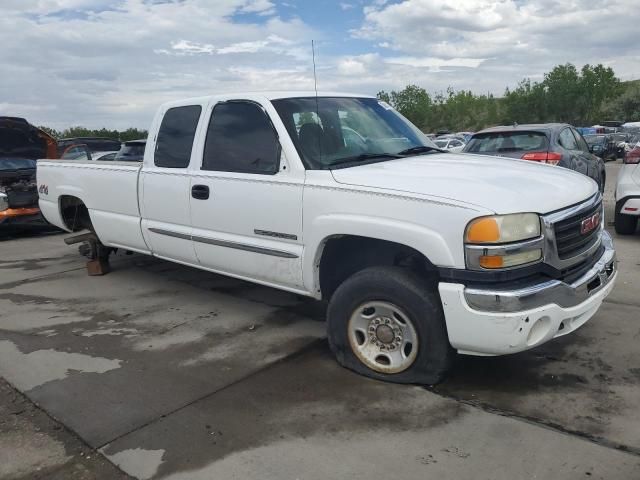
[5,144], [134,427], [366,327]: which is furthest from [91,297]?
[5,144]

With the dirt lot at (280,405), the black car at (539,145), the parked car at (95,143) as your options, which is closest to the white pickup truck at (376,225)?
the dirt lot at (280,405)

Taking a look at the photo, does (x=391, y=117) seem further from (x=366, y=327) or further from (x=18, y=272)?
(x=18, y=272)

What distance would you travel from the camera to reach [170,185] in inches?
198

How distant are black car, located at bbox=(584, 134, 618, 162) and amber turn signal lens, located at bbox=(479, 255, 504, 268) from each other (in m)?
25.9

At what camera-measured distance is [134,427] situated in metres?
3.31

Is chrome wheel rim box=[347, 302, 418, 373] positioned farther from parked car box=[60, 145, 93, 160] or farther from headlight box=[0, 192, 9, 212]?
parked car box=[60, 145, 93, 160]

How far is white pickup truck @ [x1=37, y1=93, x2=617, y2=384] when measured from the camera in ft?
10.5

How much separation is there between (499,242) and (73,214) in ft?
17.8

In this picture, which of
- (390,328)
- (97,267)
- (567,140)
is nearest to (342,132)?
(390,328)

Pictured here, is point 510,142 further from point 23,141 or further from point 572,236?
point 23,141

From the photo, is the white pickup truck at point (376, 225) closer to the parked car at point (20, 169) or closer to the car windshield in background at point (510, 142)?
the car windshield in background at point (510, 142)

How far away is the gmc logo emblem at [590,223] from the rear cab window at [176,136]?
10.2ft

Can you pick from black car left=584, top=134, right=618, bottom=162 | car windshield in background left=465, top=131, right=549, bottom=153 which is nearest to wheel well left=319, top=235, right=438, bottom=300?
car windshield in background left=465, top=131, right=549, bottom=153

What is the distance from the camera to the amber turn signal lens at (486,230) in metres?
3.13
